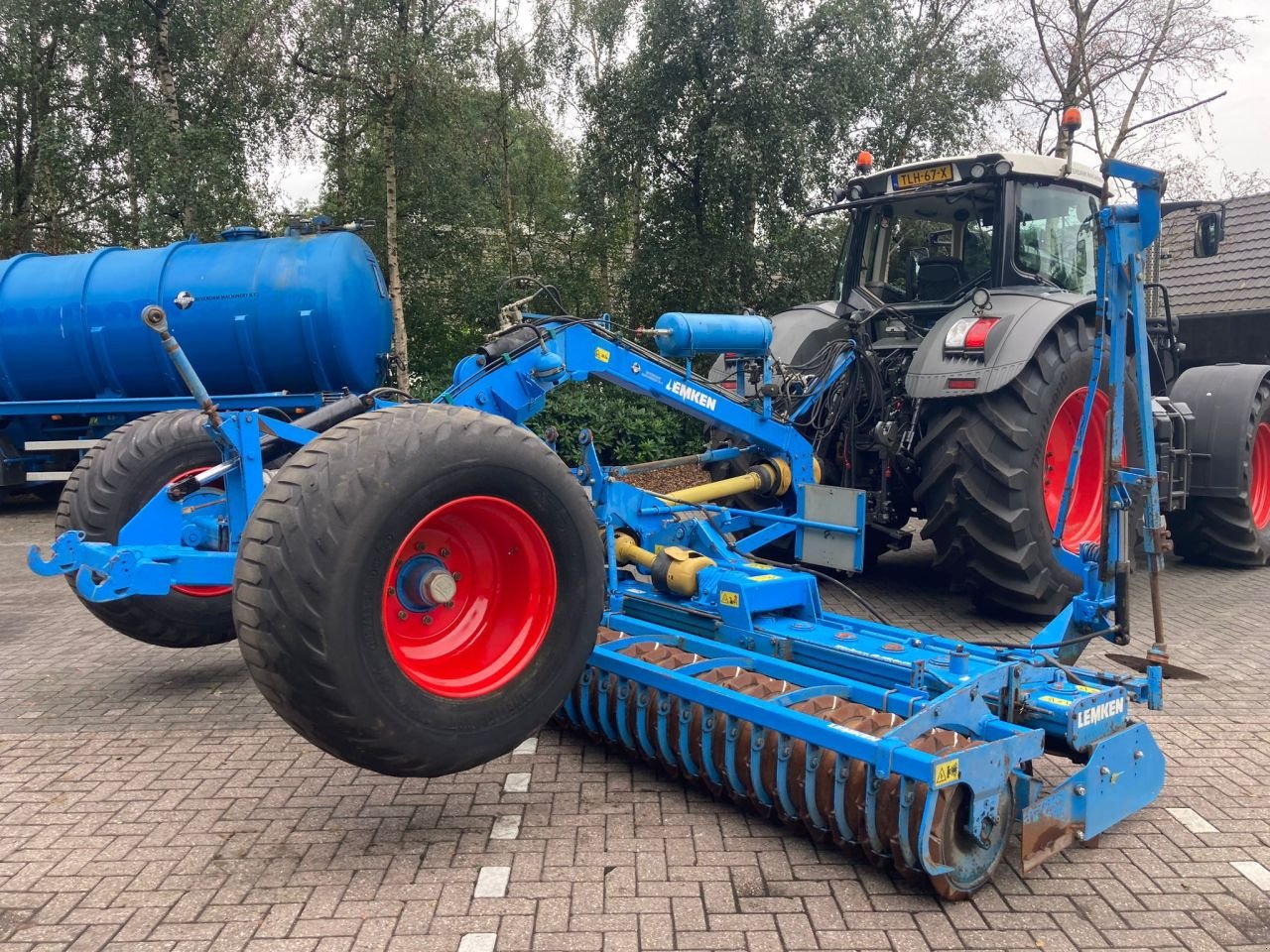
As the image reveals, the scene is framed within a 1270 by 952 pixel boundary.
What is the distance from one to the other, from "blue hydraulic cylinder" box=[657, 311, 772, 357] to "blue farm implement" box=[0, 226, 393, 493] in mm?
5318

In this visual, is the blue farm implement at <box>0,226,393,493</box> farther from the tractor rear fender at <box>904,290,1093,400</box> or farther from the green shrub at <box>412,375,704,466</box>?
the tractor rear fender at <box>904,290,1093,400</box>

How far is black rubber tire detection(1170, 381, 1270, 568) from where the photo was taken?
22.5ft

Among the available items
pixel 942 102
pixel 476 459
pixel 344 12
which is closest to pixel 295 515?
pixel 476 459

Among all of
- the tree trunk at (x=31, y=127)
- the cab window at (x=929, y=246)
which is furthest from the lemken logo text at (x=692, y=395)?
the tree trunk at (x=31, y=127)

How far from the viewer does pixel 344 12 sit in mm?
11828

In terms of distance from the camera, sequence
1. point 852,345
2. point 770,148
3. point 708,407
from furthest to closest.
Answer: point 770,148 → point 852,345 → point 708,407

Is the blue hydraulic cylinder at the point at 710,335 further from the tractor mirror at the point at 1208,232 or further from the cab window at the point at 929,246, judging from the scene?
the tractor mirror at the point at 1208,232

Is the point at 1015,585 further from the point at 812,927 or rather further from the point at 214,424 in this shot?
the point at 214,424

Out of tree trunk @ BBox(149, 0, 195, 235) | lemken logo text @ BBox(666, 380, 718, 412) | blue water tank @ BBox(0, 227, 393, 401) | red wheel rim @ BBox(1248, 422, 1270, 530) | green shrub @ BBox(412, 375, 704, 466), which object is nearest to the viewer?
lemken logo text @ BBox(666, 380, 718, 412)

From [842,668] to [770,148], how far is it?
932 cm

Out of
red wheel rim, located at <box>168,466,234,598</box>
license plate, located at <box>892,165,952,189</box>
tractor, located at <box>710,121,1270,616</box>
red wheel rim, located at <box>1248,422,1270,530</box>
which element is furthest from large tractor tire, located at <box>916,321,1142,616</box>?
red wheel rim, located at <box>168,466,234,598</box>

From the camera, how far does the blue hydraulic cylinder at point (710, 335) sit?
16.3 ft

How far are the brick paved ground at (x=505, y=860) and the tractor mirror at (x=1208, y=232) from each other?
8.95ft

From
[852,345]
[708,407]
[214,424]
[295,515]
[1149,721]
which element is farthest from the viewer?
[852,345]
